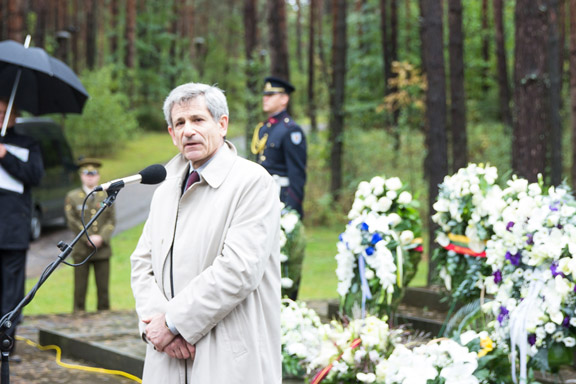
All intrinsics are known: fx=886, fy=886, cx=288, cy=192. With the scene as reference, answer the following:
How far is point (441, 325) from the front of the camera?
7.41m

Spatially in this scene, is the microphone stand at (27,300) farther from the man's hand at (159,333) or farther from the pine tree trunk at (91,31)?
the pine tree trunk at (91,31)

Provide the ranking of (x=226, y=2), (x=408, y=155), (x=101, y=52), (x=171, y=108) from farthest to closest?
(x=226, y=2) < (x=101, y=52) < (x=408, y=155) < (x=171, y=108)

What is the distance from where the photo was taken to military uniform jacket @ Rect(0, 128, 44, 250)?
21.9 feet

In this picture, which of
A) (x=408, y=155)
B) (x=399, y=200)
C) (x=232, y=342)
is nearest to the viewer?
(x=232, y=342)

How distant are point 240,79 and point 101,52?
44.2 ft

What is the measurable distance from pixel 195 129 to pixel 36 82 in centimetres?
394

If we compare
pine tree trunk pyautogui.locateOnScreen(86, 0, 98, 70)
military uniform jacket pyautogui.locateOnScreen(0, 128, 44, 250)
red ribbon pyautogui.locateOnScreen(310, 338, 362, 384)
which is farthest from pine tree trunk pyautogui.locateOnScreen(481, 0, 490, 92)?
red ribbon pyautogui.locateOnScreen(310, 338, 362, 384)

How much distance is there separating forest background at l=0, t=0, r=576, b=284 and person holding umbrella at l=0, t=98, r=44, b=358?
110 inches

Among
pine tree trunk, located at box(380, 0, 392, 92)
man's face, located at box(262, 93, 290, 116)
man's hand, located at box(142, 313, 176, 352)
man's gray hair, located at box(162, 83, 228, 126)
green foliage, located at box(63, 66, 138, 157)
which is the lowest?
man's hand, located at box(142, 313, 176, 352)

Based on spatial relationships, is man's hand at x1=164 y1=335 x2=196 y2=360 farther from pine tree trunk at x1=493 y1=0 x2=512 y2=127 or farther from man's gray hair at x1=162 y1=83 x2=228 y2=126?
pine tree trunk at x1=493 y1=0 x2=512 y2=127

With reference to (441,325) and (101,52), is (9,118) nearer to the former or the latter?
(441,325)

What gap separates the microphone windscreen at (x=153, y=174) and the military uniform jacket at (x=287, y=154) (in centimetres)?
408

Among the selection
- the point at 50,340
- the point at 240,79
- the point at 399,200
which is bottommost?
the point at 50,340

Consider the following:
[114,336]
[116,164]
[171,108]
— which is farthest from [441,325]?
[116,164]
